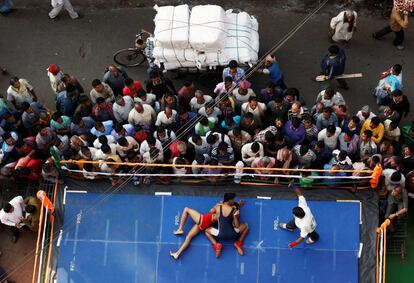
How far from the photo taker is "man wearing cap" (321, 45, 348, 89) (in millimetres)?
→ 12438

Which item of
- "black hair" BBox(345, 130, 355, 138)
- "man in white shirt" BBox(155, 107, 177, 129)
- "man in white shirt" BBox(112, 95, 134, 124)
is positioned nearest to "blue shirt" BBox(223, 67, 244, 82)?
"man in white shirt" BBox(155, 107, 177, 129)

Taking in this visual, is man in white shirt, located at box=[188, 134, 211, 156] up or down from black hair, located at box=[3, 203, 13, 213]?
up

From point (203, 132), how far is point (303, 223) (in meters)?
2.63

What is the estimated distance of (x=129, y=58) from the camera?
14367mm

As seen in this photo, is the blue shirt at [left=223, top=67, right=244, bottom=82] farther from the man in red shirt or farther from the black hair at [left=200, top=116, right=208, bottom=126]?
the man in red shirt

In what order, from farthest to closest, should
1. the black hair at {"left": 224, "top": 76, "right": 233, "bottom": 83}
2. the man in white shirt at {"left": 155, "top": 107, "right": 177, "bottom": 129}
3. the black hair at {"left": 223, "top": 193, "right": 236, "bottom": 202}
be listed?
the black hair at {"left": 224, "top": 76, "right": 233, "bottom": 83} < the man in white shirt at {"left": 155, "top": 107, "right": 177, "bottom": 129} < the black hair at {"left": 223, "top": 193, "right": 236, "bottom": 202}

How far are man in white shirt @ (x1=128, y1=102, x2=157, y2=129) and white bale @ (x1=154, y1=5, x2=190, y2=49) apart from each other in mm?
1495

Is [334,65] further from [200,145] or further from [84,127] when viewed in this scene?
[84,127]

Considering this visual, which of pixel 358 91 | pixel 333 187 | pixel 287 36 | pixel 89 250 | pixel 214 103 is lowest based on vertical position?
pixel 89 250

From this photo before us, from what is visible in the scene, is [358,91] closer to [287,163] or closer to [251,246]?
[287,163]

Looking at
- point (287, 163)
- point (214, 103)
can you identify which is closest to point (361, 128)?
point (287, 163)

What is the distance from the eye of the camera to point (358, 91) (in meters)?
13.8

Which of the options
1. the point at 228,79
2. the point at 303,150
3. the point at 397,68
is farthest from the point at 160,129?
the point at 397,68

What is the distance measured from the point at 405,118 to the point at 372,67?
154cm
